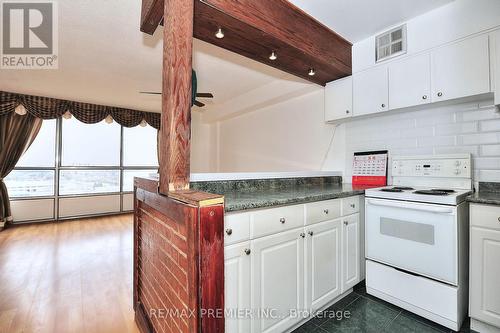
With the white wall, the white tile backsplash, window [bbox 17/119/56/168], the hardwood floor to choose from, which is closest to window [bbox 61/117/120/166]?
window [bbox 17/119/56/168]

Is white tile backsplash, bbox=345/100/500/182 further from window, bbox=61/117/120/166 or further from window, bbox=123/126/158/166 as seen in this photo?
window, bbox=61/117/120/166

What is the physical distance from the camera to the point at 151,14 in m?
1.55

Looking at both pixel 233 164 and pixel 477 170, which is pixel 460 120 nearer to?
pixel 477 170

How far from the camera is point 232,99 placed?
4500 mm

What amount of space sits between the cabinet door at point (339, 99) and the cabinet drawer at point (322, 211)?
43.0 inches

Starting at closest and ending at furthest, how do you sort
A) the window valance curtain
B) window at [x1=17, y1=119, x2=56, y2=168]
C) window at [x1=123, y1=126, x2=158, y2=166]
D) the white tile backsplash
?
the white tile backsplash, the window valance curtain, window at [x1=17, y1=119, x2=56, y2=168], window at [x1=123, y1=126, x2=158, y2=166]

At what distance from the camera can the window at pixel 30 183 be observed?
452cm

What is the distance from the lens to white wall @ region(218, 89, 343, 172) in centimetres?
318

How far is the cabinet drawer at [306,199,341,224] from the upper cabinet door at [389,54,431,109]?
1.08m

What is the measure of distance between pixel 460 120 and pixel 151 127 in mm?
5954

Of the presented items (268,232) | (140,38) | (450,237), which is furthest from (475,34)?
(140,38)

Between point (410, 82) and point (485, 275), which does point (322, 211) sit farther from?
point (410, 82)

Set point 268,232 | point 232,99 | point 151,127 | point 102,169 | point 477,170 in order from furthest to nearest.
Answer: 1. point 151,127
2. point 102,169
3. point 232,99
4. point 477,170
5. point 268,232

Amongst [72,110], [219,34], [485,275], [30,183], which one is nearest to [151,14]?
[219,34]
